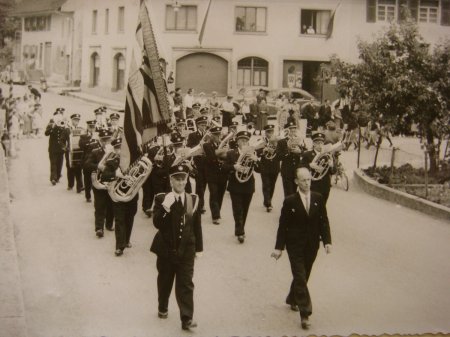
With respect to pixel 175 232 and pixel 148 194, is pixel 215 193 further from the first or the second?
pixel 175 232

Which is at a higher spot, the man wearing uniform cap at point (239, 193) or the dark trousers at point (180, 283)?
the man wearing uniform cap at point (239, 193)

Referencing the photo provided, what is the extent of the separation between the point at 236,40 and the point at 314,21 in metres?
4.19

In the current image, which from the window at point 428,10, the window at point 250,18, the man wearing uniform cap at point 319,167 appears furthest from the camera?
the window at point 250,18

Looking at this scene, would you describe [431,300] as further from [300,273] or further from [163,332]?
[163,332]

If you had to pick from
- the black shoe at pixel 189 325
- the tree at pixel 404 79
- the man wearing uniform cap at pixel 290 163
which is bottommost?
the black shoe at pixel 189 325

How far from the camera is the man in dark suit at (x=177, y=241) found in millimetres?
7938

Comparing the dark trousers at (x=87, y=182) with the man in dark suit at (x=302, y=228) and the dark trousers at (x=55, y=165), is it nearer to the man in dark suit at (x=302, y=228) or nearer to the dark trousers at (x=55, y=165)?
the dark trousers at (x=55, y=165)

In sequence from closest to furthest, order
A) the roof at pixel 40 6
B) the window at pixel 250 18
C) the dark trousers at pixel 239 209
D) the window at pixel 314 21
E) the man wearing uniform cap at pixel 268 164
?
the dark trousers at pixel 239 209 < the man wearing uniform cap at pixel 268 164 < the roof at pixel 40 6 < the window at pixel 250 18 < the window at pixel 314 21

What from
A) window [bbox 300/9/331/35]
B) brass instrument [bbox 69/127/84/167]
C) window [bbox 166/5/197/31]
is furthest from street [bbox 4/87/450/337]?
window [bbox 300/9/331/35]

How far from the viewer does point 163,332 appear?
7738 mm

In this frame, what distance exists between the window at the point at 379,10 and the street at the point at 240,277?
20.5 meters

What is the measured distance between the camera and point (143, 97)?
844cm

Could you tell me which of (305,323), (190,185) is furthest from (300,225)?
(190,185)

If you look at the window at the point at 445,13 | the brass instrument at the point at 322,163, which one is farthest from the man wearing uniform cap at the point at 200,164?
the window at the point at 445,13
